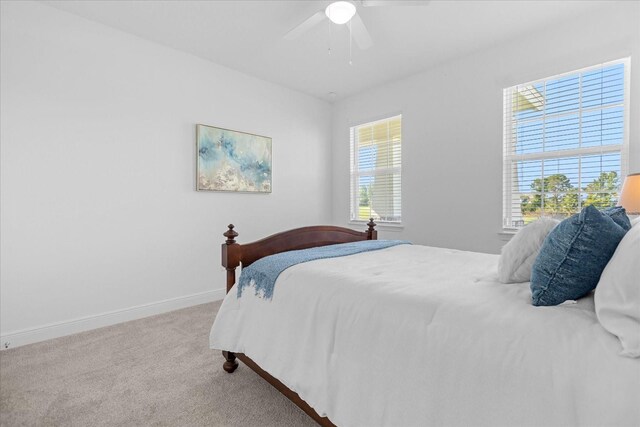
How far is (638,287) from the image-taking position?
2.68 ft

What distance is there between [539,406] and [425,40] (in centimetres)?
310

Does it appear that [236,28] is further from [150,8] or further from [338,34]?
[338,34]

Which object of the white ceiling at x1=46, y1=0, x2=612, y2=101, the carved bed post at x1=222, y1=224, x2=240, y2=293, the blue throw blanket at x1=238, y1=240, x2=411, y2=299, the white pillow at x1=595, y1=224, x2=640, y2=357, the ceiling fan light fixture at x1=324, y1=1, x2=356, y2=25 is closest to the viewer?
the white pillow at x1=595, y1=224, x2=640, y2=357

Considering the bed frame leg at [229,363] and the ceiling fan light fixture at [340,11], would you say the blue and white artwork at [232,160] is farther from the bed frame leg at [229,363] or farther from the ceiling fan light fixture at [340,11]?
the bed frame leg at [229,363]

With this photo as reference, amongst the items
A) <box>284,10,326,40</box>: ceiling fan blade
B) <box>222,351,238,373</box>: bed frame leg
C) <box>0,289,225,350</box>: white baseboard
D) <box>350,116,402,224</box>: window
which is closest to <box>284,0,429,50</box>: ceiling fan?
<box>284,10,326,40</box>: ceiling fan blade

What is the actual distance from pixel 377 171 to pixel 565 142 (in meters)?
2.06

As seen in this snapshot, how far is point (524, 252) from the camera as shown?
1344mm

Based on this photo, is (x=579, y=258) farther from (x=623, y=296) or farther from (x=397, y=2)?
(x=397, y=2)

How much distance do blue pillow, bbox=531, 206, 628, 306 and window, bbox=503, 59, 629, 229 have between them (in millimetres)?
2096

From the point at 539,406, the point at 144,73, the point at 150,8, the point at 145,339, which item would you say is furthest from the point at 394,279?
the point at 144,73

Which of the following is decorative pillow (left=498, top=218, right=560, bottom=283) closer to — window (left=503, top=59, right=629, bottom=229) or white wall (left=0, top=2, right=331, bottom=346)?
window (left=503, top=59, right=629, bottom=229)

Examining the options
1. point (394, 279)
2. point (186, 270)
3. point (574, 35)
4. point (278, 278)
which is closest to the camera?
point (394, 279)

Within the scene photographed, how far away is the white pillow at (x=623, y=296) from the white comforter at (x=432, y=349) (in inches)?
1.3

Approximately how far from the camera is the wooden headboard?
1910 mm
